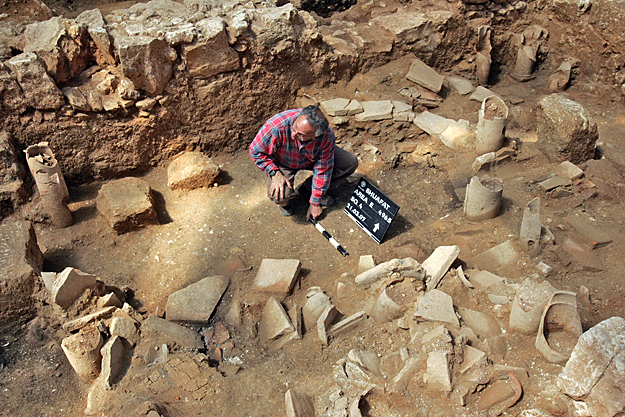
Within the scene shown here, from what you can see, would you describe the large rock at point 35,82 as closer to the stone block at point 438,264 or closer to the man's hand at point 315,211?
the man's hand at point 315,211

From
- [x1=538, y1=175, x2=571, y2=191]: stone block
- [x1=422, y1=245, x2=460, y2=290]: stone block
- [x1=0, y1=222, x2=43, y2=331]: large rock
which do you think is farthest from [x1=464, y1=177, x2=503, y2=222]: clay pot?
[x1=0, y1=222, x2=43, y2=331]: large rock

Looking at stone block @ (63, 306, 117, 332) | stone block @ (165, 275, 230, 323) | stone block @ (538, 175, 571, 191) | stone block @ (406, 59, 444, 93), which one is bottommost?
stone block @ (165, 275, 230, 323)

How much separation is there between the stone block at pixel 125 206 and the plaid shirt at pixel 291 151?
50.2 inches

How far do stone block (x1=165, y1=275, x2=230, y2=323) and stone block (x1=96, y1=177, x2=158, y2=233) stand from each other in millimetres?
1025

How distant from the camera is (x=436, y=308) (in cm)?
325

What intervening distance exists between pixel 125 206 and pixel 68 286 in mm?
1183

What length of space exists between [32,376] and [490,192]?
410 centimetres

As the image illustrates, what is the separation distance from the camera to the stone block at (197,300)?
385 centimetres

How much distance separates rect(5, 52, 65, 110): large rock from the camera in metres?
4.42

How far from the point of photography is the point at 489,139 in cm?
499

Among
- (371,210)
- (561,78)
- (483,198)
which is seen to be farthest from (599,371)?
(561,78)

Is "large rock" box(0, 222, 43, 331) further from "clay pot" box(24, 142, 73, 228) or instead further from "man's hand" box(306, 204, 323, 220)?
"man's hand" box(306, 204, 323, 220)

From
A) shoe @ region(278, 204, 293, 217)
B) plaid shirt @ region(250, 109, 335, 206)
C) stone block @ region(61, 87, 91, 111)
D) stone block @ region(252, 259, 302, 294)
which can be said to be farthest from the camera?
shoe @ region(278, 204, 293, 217)

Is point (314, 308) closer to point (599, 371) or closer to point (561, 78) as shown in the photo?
point (599, 371)
